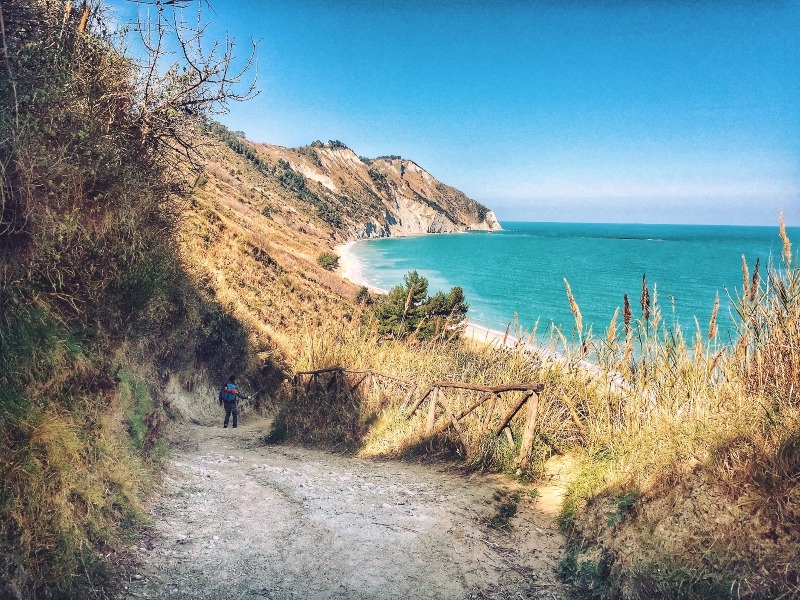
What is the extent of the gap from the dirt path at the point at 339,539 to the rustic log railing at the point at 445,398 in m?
0.65

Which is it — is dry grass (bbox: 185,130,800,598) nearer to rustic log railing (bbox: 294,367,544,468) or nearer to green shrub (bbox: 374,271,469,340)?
rustic log railing (bbox: 294,367,544,468)

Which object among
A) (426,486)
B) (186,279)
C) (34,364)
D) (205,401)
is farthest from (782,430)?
(205,401)

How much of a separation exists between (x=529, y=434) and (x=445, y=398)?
1.60 metres

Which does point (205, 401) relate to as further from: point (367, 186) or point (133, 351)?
point (367, 186)

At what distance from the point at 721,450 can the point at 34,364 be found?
506 centimetres

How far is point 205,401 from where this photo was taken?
1170 centimetres

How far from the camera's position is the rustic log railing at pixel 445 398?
5.37 meters

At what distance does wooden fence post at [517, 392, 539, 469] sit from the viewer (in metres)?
5.28

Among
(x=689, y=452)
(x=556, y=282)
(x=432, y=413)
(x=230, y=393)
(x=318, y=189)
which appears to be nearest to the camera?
(x=689, y=452)

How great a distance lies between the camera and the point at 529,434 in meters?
5.34

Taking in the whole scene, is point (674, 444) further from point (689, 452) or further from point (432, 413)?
point (432, 413)

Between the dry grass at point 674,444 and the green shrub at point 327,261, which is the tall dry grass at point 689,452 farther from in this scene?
the green shrub at point 327,261

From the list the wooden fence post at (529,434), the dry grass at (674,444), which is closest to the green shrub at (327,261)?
the dry grass at (674,444)

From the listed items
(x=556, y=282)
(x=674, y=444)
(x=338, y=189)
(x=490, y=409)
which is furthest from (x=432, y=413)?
(x=338, y=189)
